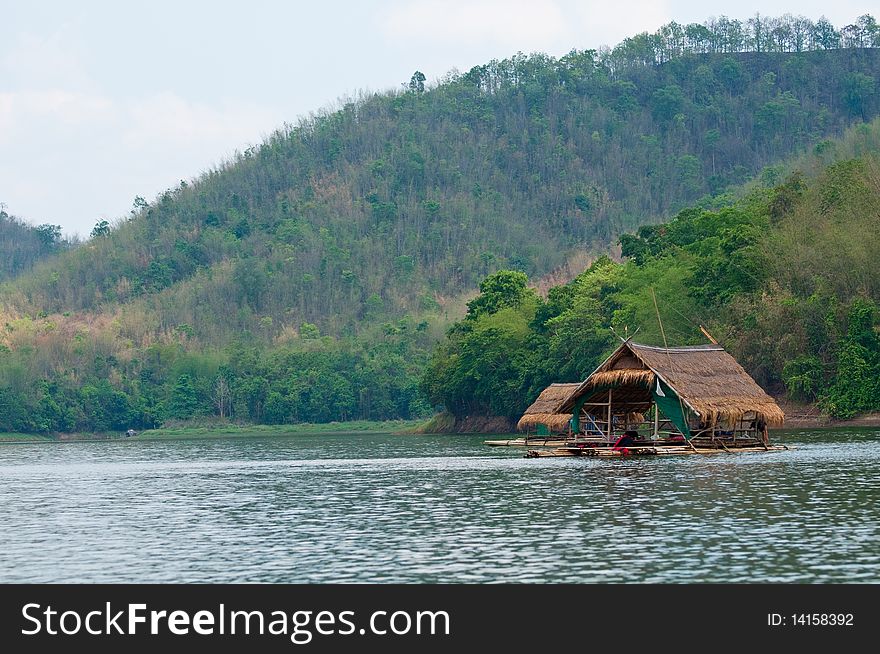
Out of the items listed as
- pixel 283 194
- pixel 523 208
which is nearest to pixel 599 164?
pixel 523 208

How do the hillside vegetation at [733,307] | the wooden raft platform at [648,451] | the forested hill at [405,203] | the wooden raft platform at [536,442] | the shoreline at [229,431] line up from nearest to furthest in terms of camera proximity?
the wooden raft platform at [648,451]
the wooden raft platform at [536,442]
the hillside vegetation at [733,307]
the shoreline at [229,431]
the forested hill at [405,203]

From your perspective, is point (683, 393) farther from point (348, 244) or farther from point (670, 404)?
point (348, 244)

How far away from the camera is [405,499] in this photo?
3409 cm

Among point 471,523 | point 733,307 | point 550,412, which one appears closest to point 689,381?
point 550,412

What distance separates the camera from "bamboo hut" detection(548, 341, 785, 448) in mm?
50031

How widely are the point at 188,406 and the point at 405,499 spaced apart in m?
94.1

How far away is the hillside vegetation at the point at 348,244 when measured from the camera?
126m

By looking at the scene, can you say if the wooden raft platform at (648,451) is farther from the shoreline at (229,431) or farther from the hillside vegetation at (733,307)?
the shoreline at (229,431)

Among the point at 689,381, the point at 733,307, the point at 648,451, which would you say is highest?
the point at 733,307

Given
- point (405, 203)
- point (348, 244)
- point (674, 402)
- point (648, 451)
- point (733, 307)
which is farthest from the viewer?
point (405, 203)

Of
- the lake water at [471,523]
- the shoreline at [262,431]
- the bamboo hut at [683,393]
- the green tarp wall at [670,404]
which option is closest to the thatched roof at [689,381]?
the bamboo hut at [683,393]

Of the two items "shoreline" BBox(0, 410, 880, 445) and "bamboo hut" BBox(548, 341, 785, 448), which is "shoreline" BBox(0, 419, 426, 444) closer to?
"shoreline" BBox(0, 410, 880, 445)

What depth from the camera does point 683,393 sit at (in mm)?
49562

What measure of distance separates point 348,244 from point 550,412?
109m
